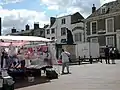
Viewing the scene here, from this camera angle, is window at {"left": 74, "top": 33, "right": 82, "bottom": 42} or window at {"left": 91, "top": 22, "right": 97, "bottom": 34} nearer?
window at {"left": 91, "top": 22, "right": 97, "bottom": 34}

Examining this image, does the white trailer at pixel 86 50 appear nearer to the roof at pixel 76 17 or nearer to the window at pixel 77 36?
the window at pixel 77 36

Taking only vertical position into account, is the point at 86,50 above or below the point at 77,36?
below

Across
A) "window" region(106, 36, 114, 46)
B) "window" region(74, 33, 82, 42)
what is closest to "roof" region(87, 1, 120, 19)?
"window" region(106, 36, 114, 46)

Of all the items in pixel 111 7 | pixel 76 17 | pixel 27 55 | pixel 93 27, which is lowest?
pixel 27 55

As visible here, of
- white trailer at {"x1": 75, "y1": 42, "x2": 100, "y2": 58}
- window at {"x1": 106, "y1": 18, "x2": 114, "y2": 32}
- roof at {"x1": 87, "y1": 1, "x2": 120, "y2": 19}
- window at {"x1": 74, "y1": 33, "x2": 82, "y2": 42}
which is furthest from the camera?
window at {"x1": 74, "y1": 33, "x2": 82, "y2": 42}

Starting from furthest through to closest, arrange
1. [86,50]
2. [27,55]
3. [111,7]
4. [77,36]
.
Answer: [77,36]
[111,7]
[86,50]
[27,55]

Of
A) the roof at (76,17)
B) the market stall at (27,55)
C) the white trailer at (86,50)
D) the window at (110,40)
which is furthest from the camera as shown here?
the roof at (76,17)

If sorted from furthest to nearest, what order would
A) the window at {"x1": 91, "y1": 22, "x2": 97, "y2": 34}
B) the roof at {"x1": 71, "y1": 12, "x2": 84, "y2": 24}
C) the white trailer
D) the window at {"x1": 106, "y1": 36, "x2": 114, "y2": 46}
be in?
the roof at {"x1": 71, "y1": 12, "x2": 84, "y2": 24} < the window at {"x1": 91, "y1": 22, "x2": 97, "y2": 34} < the window at {"x1": 106, "y1": 36, "x2": 114, "y2": 46} < the white trailer

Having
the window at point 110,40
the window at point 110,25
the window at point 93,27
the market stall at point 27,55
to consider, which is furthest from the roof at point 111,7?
the market stall at point 27,55

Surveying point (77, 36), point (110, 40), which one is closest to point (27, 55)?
point (110, 40)

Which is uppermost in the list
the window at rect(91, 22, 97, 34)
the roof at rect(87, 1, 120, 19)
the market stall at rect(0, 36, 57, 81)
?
the roof at rect(87, 1, 120, 19)

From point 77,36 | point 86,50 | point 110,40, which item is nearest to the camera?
point 86,50

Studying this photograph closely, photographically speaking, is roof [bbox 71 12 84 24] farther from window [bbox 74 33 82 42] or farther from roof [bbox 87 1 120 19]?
roof [bbox 87 1 120 19]

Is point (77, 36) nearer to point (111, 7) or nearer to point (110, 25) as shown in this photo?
point (111, 7)
